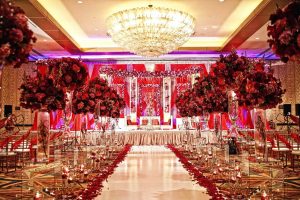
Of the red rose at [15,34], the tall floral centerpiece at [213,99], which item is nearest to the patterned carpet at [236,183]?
the tall floral centerpiece at [213,99]

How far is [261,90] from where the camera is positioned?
16.4 ft

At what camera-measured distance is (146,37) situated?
1059cm

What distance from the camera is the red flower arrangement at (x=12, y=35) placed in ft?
10.9

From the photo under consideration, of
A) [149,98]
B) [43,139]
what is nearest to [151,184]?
[43,139]

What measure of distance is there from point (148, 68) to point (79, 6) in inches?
317

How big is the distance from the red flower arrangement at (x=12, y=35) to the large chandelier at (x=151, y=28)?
6867 millimetres

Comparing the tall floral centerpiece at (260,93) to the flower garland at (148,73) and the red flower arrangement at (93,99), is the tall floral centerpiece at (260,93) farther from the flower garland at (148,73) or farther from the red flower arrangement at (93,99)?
the flower garland at (148,73)

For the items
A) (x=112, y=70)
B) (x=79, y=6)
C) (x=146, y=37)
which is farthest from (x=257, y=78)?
(x=112, y=70)

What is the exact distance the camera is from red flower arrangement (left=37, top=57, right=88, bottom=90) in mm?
5879

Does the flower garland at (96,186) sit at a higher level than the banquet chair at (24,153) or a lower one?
lower

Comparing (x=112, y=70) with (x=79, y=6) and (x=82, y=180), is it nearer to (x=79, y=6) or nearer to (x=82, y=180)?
(x=79, y=6)

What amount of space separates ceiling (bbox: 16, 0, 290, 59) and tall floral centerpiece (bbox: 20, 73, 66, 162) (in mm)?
4657

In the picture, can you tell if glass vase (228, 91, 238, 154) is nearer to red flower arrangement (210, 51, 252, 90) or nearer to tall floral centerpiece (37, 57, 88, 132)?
red flower arrangement (210, 51, 252, 90)

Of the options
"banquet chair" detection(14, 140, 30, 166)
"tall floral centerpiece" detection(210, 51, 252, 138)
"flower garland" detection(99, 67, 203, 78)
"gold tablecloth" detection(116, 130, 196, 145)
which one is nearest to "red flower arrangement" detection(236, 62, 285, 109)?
"tall floral centerpiece" detection(210, 51, 252, 138)
